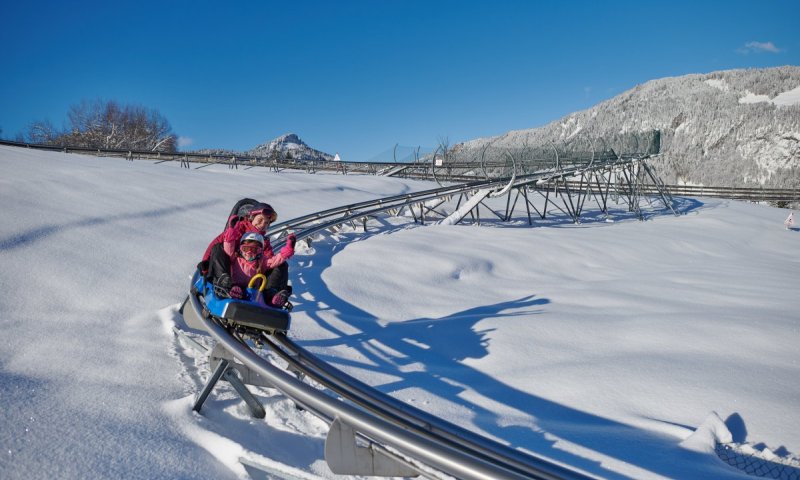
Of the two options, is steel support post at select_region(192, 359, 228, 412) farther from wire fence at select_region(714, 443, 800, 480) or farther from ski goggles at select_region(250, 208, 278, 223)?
wire fence at select_region(714, 443, 800, 480)

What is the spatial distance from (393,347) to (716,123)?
100434 millimetres

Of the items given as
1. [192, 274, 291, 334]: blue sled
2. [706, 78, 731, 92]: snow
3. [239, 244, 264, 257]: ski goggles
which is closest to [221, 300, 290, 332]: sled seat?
[192, 274, 291, 334]: blue sled

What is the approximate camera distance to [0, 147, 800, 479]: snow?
2896mm

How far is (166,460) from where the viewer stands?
254 cm

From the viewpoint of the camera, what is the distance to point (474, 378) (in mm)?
4773

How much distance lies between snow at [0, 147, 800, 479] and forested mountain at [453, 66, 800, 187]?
54.2m

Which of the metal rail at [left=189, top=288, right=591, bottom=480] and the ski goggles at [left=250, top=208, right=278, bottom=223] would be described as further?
the ski goggles at [left=250, top=208, right=278, bottom=223]

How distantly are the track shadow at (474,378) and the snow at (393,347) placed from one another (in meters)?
0.02

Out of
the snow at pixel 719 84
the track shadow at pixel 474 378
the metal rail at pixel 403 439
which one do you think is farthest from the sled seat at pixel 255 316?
the snow at pixel 719 84

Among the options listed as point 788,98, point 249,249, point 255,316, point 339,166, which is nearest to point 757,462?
point 255,316

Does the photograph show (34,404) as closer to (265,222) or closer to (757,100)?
(265,222)

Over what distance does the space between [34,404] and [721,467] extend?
A: 4322mm

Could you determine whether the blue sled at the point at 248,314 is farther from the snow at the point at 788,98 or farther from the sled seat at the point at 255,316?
the snow at the point at 788,98

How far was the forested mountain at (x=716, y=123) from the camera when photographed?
7362 centimetres
